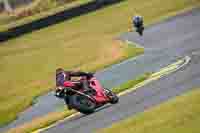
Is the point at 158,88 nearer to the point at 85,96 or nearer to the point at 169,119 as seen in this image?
the point at 85,96

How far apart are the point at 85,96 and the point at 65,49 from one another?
1563 centimetres

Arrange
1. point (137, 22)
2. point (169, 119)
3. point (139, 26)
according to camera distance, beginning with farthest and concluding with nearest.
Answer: point (139, 26) → point (137, 22) → point (169, 119)

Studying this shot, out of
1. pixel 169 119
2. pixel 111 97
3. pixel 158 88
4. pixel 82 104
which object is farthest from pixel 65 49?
pixel 169 119

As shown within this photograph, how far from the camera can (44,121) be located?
17.5m

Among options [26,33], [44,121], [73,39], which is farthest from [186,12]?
[44,121]

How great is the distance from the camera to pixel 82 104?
1591cm

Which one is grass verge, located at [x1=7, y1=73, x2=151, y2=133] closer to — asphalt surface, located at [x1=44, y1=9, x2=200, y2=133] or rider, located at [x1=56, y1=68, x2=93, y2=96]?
asphalt surface, located at [x1=44, y1=9, x2=200, y2=133]

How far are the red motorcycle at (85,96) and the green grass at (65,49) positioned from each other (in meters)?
4.79

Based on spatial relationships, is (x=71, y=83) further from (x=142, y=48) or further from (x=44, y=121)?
(x=142, y=48)

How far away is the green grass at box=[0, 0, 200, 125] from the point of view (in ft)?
79.6

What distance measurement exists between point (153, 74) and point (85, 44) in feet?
38.5

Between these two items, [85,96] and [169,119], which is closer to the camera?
[169,119]

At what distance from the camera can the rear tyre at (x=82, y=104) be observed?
15695mm

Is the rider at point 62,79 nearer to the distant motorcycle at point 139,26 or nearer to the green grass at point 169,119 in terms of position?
the green grass at point 169,119
